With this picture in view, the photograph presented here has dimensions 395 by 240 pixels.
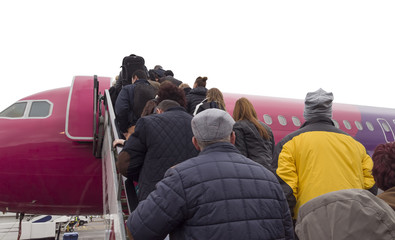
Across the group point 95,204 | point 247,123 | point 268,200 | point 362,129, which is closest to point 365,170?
point 247,123

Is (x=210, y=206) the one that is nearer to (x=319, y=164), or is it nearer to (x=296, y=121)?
(x=319, y=164)

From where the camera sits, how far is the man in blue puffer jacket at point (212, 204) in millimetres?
2062

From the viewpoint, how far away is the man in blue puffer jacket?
6.77ft

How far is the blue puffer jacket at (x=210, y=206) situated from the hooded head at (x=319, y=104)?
168cm

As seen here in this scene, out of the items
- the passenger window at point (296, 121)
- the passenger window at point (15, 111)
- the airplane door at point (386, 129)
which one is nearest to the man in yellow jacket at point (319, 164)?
the passenger window at point (15, 111)

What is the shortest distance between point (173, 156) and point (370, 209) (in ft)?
6.94

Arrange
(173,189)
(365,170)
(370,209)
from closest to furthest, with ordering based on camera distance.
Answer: (370,209) → (173,189) → (365,170)

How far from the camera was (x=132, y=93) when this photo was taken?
5.35m

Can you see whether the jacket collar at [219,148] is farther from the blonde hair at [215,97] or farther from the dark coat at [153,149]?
the blonde hair at [215,97]

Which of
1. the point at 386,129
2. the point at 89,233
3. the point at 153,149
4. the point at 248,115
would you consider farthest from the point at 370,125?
the point at 89,233

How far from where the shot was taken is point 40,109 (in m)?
7.64

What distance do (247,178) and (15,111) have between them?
6.74 meters

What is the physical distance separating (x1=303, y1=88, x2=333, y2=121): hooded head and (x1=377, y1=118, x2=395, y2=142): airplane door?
10151mm

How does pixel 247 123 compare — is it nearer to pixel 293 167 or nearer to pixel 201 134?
pixel 293 167
